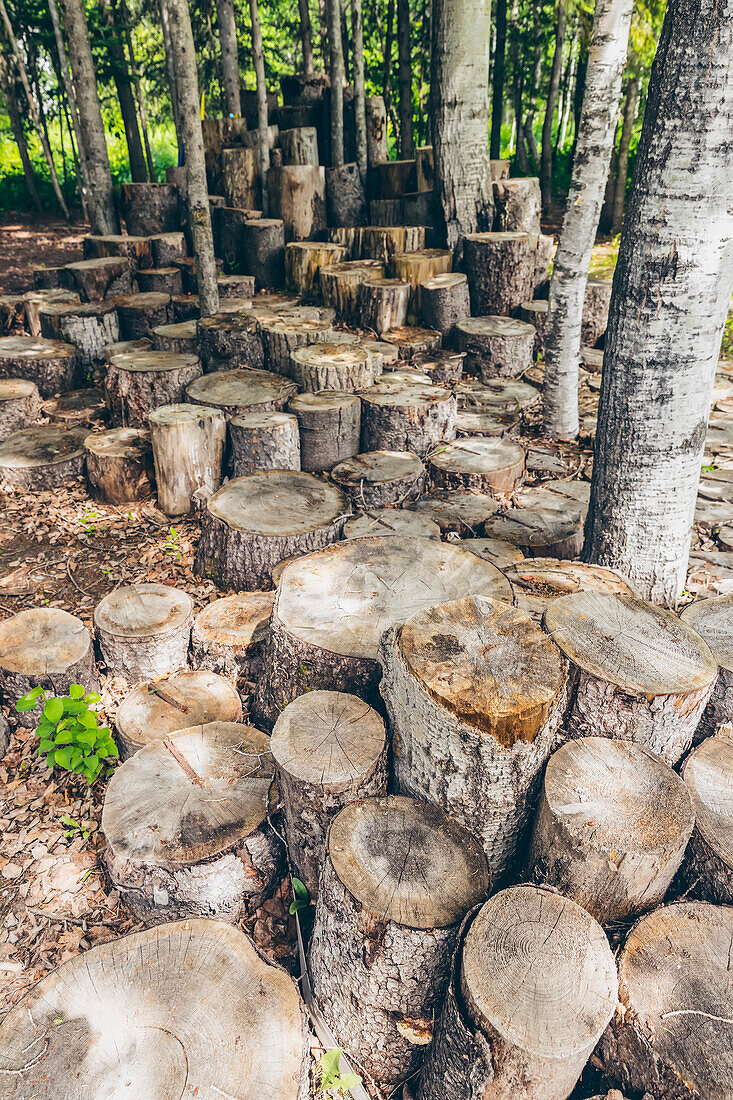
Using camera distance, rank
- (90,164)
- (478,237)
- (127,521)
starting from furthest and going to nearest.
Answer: (90,164) < (478,237) < (127,521)

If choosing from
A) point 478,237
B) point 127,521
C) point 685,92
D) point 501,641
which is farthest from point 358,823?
point 478,237

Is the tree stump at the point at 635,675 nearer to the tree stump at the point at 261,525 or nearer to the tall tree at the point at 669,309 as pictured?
the tall tree at the point at 669,309

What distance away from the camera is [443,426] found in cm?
523

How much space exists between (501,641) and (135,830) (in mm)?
1550

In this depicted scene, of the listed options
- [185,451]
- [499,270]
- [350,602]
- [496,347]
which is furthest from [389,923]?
[499,270]

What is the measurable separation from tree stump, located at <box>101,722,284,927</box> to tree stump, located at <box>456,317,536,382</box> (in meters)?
4.91

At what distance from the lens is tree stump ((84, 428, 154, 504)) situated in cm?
507

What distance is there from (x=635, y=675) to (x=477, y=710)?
0.66 metres

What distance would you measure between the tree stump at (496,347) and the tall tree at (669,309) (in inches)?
137

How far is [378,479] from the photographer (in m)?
4.62

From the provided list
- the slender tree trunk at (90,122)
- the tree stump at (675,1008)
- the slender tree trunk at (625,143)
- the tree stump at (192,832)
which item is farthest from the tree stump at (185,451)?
the slender tree trunk at (625,143)

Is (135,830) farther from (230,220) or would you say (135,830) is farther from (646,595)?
(230,220)

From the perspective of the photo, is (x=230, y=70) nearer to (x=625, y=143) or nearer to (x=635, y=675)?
(x=625, y=143)

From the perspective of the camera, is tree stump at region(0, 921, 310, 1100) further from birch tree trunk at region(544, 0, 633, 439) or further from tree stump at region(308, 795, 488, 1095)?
birch tree trunk at region(544, 0, 633, 439)
